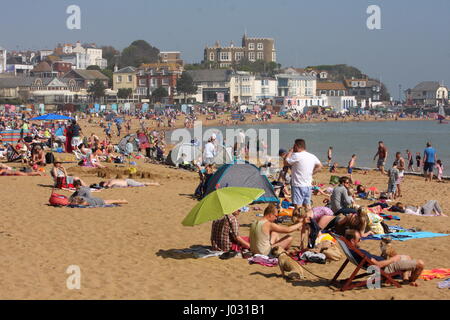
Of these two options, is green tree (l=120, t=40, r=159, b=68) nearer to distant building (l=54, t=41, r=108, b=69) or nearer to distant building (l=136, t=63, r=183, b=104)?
distant building (l=54, t=41, r=108, b=69)

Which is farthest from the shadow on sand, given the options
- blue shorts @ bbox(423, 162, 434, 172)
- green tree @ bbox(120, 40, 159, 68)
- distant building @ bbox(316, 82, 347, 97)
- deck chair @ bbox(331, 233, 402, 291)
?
green tree @ bbox(120, 40, 159, 68)

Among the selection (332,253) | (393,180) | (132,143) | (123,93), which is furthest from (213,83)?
(332,253)

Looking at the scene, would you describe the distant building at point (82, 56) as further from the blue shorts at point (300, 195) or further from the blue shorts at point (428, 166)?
the blue shorts at point (300, 195)

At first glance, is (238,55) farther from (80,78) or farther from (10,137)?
(10,137)

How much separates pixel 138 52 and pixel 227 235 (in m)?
172

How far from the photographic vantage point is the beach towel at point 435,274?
7.36 m

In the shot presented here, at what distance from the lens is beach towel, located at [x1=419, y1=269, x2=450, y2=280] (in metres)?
7.36

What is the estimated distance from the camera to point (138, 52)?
17575 cm

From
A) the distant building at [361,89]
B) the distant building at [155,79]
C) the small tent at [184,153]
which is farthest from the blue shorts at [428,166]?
the distant building at [361,89]

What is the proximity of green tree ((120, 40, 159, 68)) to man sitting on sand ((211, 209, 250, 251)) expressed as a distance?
160358mm

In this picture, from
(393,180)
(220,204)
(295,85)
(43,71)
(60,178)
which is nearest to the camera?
(220,204)

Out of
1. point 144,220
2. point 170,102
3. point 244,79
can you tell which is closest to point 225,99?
point 244,79
